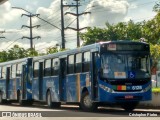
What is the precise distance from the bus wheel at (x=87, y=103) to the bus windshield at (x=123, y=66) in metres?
1.57

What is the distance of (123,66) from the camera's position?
20375 millimetres

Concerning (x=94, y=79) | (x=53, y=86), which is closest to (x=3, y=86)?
(x=53, y=86)

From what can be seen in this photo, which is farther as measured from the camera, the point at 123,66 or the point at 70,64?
the point at 70,64

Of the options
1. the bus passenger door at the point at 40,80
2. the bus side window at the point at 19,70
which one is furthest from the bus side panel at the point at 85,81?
the bus side window at the point at 19,70

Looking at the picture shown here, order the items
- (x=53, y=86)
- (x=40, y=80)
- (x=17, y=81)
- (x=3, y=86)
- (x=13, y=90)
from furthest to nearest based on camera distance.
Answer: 1. (x=3, y=86)
2. (x=13, y=90)
3. (x=17, y=81)
4. (x=40, y=80)
5. (x=53, y=86)

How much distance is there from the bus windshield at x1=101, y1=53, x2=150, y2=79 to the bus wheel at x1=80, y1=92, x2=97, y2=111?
1.57m

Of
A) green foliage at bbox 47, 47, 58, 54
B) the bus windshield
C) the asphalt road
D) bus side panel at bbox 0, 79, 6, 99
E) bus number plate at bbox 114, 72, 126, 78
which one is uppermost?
green foliage at bbox 47, 47, 58, 54

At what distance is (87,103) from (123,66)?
8.45ft

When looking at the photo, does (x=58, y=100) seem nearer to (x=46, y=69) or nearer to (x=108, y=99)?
(x=46, y=69)

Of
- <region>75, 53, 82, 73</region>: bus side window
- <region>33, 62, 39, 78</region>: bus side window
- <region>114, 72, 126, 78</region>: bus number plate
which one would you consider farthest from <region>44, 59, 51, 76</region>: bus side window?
<region>114, 72, 126, 78</region>: bus number plate

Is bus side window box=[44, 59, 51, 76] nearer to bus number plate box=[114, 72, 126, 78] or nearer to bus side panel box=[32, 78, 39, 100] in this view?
bus side panel box=[32, 78, 39, 100]

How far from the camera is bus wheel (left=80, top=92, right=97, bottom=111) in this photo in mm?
21219

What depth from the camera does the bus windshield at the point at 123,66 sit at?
2031 cm

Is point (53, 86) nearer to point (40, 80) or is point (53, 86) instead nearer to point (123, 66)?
point (40, 80)
